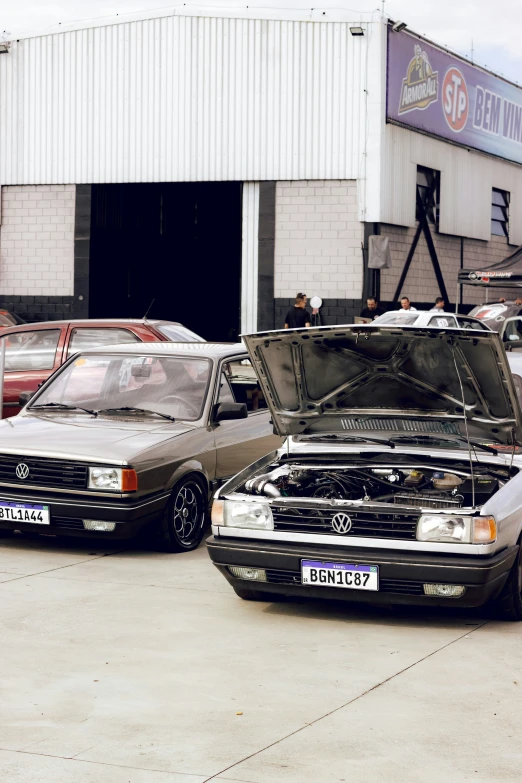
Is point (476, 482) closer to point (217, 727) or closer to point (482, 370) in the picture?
point (482, 370)

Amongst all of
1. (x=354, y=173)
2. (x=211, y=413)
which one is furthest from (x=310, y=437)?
(x=354, y=173)

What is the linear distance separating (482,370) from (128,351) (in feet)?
12.1

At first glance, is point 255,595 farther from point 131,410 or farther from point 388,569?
point 131,410

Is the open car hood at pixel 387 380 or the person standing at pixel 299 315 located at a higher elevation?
the person standing at pixel 299 315

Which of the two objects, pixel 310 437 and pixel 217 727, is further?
pixel 310 437

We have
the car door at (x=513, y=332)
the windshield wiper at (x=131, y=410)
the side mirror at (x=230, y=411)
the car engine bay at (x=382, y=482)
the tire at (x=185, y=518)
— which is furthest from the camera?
the car door at (x=513, y=332)

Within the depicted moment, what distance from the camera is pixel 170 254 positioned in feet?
106

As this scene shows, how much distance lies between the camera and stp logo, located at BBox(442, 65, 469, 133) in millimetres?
29266

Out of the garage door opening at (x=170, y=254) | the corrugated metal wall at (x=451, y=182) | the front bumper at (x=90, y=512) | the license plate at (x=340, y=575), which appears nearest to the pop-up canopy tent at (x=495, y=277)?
the corrugated metal wall at (x=451, y=182)

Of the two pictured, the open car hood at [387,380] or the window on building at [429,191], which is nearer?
the open car hood at [387,380]

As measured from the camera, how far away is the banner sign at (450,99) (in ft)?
86.3

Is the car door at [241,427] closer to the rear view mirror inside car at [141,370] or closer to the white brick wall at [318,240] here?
the rear view mirror inside car at [141,370]

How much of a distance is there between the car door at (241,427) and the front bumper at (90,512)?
0.97 meters

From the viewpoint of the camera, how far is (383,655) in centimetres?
594
